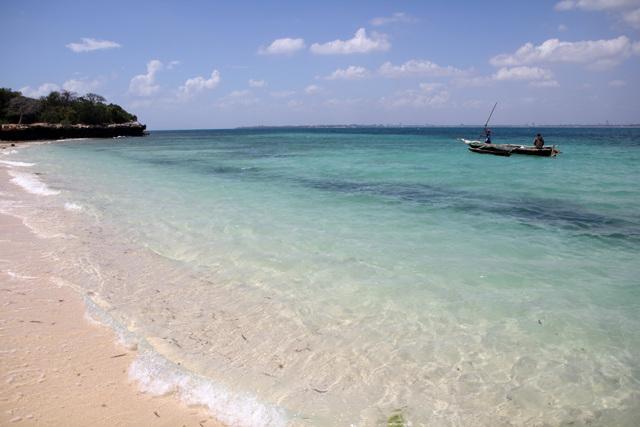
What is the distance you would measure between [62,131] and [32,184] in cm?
5614

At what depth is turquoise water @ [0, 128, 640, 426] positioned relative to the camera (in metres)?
3.00

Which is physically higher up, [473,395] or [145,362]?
[145,362]

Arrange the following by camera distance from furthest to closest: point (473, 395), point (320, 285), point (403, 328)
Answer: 1. point (320, 285)
2. point (403, 328)
3. point (473, 395)

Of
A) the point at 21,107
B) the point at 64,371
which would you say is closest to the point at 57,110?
the point at 21,107

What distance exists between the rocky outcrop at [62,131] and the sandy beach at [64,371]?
2338 inches

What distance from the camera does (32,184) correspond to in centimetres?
1371

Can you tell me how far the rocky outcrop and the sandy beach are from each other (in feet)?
195

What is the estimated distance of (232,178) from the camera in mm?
16672

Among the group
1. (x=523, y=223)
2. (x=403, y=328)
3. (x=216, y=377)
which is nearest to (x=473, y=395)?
(x=403, y=328)

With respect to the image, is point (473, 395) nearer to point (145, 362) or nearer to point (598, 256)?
point (145, 362)

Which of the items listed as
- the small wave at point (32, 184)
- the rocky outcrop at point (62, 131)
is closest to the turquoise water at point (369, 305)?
the small wave at point (32, 184)

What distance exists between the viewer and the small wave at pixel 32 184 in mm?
12109

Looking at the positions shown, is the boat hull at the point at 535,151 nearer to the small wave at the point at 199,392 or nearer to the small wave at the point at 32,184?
the small wave at the point at 32,184

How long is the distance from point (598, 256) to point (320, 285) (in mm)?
5011
